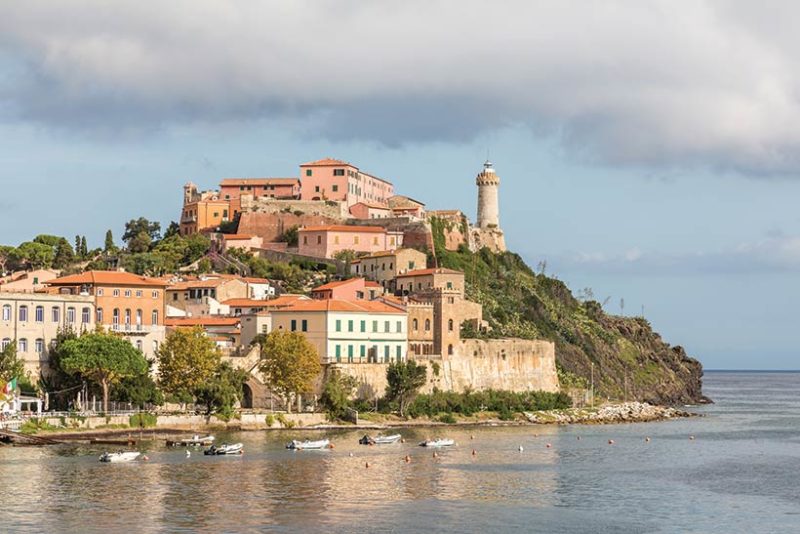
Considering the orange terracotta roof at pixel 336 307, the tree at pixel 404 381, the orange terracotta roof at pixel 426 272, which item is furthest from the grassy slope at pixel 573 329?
the tree at pixel 404 381

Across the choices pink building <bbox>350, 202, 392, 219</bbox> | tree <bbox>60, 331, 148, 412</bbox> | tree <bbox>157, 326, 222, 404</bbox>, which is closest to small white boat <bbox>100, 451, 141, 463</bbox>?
tree <bbox>60, 331, 148, 412</bbox>

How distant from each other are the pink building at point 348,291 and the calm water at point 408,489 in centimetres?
1989

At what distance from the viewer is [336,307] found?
293ft

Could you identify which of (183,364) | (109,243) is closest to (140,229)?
(109,243)

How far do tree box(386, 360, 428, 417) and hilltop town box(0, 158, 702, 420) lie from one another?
3.88ft

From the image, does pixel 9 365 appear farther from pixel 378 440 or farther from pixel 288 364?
pixel 378 440

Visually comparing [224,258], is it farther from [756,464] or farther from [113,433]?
[756,464]

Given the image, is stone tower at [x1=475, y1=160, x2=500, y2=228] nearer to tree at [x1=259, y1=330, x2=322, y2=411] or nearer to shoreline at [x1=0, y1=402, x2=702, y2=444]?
shoreline at [x1=0, y1=402, x2=702, y2=444]

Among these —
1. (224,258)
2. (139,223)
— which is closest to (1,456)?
(224,258)

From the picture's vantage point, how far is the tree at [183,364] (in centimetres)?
7731

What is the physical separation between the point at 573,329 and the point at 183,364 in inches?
2271

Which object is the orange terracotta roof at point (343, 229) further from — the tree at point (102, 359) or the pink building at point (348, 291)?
the tree at point (102, 359)

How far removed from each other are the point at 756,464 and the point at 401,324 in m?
29.5

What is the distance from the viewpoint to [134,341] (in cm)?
8288
